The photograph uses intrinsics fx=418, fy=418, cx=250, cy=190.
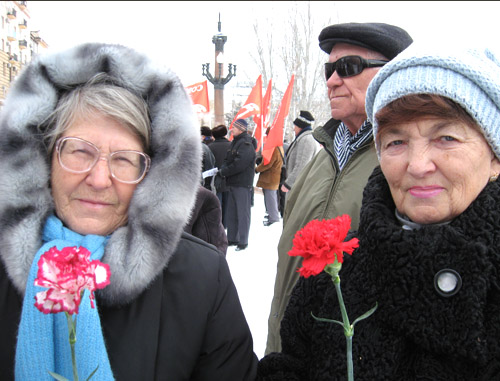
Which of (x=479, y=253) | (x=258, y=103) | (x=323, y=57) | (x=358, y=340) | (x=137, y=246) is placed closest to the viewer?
(x=479, y=253)

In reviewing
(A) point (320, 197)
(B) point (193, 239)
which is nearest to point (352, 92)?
(A) point (320, 197)

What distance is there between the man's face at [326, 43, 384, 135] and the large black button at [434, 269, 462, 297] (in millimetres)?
1076

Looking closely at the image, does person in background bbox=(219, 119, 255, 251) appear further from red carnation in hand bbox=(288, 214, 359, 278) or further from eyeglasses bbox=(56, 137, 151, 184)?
red carnation in hand bbox=(288, 214, 359, 278)

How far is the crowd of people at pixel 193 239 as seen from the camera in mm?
1042

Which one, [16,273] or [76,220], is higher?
[76,220]

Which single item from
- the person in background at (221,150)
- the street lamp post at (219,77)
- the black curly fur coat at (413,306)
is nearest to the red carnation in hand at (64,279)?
the black curly fur coat at (413,306)

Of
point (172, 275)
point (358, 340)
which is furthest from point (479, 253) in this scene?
point (172, 275)

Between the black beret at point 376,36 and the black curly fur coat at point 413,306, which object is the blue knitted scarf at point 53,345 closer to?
the black curly fur coat at point 413,306

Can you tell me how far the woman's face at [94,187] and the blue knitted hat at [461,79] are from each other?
83 centimetres

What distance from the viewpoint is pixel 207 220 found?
3316mm

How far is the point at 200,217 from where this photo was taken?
329cm

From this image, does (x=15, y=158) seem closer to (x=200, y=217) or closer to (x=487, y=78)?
(x=487, y=78)

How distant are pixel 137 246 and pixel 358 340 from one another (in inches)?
27.1

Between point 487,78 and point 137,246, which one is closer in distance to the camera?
point 487,78
